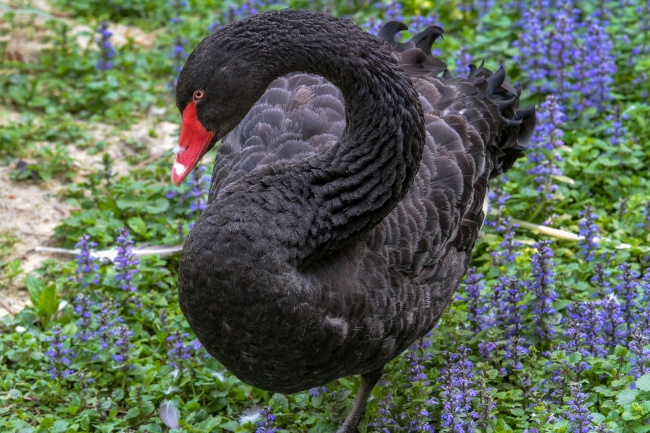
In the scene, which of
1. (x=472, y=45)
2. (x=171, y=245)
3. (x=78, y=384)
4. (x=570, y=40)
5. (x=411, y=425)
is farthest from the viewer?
(x=472, y=45)

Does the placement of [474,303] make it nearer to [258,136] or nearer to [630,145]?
[258,136]

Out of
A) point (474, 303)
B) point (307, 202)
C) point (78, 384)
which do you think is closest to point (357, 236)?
point (307, 202)

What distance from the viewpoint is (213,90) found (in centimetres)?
394

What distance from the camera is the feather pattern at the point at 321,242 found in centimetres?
378

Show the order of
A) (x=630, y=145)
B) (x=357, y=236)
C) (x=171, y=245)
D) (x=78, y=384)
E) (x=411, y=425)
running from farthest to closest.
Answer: (x=630, y=145) → (x=171, y=245) → (x=78, y=384) → (x=411, y=425) → (x=357, y=236)

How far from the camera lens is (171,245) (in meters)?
5.92

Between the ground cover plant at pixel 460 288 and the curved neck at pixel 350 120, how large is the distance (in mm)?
960

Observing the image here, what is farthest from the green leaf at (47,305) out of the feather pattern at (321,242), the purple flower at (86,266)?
the feather pattern at (321,242)

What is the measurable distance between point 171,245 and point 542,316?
229 centimetres

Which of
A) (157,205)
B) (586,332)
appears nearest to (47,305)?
(157,205)

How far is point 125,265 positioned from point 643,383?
278 centimetres

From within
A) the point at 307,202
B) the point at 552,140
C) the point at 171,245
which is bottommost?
the point at 171,245

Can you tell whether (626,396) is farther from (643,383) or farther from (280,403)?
(280,403)

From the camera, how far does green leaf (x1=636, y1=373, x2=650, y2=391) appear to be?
3.97 meters
